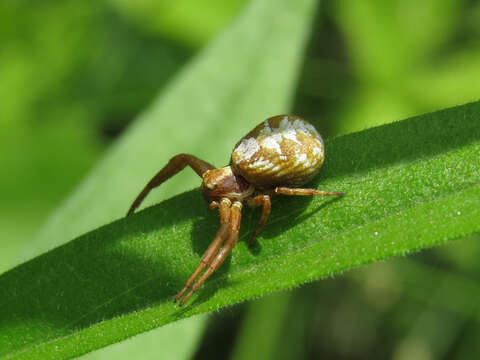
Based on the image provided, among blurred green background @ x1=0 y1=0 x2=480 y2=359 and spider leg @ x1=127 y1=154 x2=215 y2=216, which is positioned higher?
spider leg @ x1=127 y1=154 x2=215 y2=216

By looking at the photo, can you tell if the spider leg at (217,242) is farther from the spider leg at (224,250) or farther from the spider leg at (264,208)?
the spider leg at (264,208)

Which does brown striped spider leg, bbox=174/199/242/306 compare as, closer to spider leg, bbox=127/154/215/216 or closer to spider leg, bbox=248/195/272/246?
spider leg, bbox=248/195/272/246

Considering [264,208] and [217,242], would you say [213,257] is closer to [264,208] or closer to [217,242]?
[217,242]

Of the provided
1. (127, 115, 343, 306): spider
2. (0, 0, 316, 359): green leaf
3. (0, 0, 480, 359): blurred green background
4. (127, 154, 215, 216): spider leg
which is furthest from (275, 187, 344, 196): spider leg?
(0, 0, 480, 359): blurred green background

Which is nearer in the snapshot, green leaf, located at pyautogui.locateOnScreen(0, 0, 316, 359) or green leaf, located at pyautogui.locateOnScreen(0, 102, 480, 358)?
green leaf, located at pyautogui.locateOnScreen(0, 102, 480, 358)

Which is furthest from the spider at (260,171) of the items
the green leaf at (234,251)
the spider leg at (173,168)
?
the green leaf at (234,251)

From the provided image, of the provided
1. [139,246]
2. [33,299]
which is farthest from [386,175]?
[33,299]
